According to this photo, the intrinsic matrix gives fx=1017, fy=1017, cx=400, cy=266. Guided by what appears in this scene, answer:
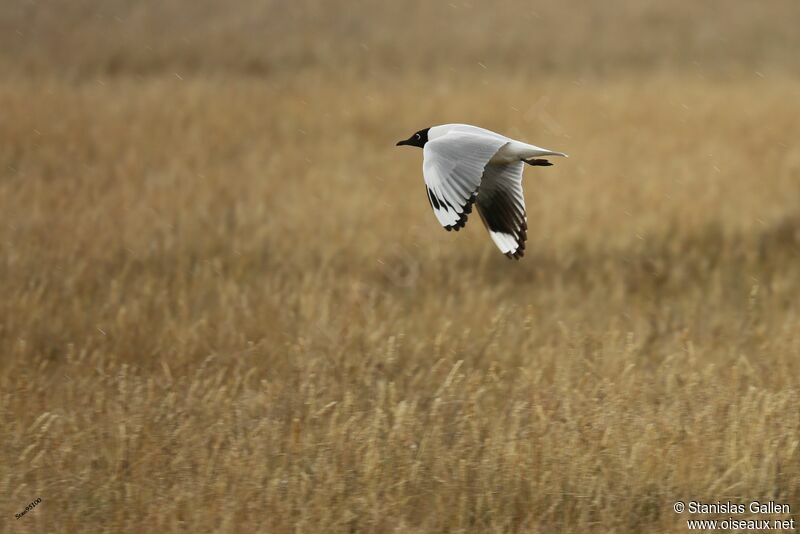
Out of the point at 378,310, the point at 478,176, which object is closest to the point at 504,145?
the point at 478,176

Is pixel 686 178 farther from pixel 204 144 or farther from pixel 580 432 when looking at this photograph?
pixel 580 432

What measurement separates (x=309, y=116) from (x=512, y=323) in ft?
22.8

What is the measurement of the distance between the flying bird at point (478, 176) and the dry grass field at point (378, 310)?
2.43ft

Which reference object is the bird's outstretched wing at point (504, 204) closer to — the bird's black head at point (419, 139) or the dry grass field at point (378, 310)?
the bird's black head at point (419, 139)

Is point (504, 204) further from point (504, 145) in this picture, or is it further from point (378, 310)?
point (378, 310)

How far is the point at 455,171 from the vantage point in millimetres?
3891

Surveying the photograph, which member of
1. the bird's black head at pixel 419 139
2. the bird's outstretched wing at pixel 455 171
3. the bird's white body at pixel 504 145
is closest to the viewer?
the bird's outstretched wing at pixel 455 171

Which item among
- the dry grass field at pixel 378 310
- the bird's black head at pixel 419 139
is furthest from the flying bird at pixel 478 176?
the dry grass field at pixel 378 310

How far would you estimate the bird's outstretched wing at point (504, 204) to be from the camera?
15.3 feet

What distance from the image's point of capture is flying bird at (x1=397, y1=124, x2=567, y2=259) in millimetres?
3764

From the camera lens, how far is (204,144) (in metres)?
11.0

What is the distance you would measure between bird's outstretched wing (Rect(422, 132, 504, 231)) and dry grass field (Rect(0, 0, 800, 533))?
1.03m

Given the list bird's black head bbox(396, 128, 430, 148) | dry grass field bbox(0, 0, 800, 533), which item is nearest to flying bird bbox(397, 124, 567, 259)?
bird's black head bbox(396, 128, 430, 148)

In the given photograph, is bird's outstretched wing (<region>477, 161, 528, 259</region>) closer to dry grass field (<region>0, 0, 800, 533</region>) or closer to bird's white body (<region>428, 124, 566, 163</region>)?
bird's white body (<region>428, 124, 566, 163</region>)
